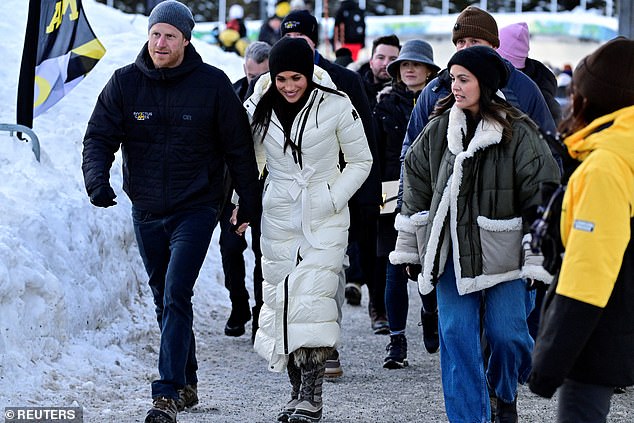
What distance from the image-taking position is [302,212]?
260 inches

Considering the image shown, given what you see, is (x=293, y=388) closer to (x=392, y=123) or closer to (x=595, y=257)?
(x=392, y=123)

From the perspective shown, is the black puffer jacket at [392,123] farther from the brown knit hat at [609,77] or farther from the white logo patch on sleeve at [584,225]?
the white logo patch on sleeve at [584,225]

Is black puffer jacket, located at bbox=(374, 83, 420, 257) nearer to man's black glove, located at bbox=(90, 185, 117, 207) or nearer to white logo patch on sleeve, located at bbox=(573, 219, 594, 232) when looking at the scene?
man's black glove, located at bbox=(90, 185, 117, 207)

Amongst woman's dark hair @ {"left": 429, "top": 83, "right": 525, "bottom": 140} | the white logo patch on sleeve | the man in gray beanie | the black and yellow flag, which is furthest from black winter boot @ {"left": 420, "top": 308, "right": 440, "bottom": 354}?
the black and yellow flag

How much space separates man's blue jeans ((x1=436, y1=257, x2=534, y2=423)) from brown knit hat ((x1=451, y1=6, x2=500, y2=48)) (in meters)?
1.58

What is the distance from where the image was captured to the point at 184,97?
6.52m

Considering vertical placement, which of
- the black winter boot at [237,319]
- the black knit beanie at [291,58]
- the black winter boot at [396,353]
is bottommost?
the black winter boot at [237,319]

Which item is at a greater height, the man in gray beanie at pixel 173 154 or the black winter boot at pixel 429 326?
the man in gray beanie at pixel 173 154

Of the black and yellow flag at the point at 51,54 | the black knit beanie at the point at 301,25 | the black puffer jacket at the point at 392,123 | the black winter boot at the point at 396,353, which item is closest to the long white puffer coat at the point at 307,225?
the black knit beanie at the point at 301,25

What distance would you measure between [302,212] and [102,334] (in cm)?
237

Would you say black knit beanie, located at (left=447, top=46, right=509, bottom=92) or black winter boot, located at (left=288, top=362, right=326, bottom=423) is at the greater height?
black knit beanie, located at (left=447, top=46, right=509, bottom=92)

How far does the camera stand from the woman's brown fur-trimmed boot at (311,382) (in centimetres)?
655

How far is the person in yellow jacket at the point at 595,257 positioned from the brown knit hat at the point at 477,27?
2.71m

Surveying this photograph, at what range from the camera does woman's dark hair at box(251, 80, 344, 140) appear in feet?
22.1
